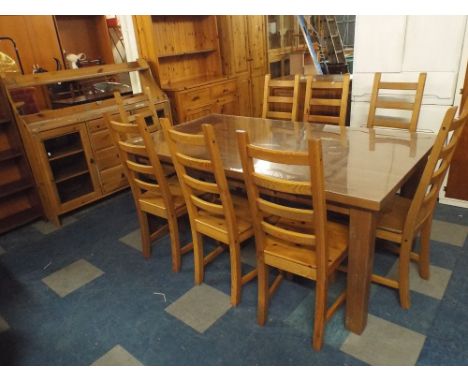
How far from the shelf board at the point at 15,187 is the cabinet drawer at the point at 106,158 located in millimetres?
544

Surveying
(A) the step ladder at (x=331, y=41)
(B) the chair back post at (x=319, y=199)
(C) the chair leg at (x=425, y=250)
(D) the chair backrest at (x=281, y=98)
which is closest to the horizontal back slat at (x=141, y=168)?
(B) the chair back post at (x=319, y=199)

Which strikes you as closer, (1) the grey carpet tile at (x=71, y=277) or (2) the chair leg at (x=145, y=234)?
(1) the grey carpet tile at (x=71, y=277)

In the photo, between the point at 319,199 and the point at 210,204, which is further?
the point at 210,204

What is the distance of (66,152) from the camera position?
2.84 meters

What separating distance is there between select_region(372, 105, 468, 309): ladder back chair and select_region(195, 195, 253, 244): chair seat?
623mm

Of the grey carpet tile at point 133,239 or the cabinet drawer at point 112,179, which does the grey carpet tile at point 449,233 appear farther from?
the cabinet drawer at point 112,179

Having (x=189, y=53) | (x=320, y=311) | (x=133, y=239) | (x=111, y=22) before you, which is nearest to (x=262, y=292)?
(x=320, y=311)

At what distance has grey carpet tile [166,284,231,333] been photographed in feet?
5.75

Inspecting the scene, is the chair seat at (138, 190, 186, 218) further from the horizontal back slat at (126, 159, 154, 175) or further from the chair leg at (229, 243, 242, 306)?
the chair leg at (229, 243, 242, 306)

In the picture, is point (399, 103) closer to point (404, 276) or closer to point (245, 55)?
point (404, 276)

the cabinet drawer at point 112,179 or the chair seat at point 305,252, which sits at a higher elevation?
the chair seat at point 305,252

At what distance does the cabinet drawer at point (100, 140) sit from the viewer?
2.94 m

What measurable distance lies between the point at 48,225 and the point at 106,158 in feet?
2.36

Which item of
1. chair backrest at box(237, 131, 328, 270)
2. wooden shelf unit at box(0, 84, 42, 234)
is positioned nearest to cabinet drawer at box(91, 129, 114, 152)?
wooden shelf unit at box(0, 84, 42, 234)
